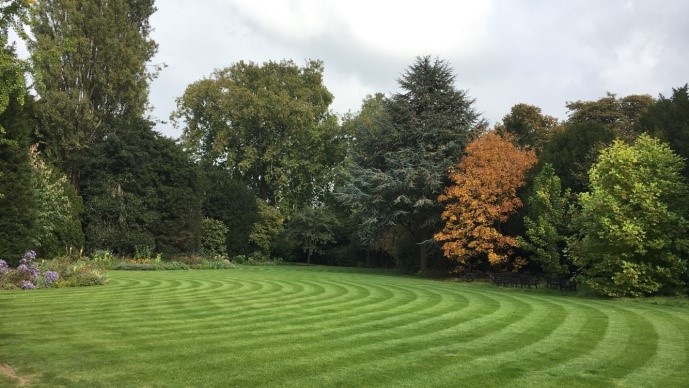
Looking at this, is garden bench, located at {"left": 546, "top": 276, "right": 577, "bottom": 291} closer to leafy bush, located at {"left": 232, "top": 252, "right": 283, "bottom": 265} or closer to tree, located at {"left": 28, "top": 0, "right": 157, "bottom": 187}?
leafy bush, located at {"left": 232, "top": 252, "right": 283, "bottom": 265}

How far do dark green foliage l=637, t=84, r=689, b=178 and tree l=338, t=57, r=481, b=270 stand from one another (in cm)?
957

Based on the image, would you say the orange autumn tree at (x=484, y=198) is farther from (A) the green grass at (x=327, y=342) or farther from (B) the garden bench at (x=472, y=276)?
(A) the green grass at (x=327, y=342)

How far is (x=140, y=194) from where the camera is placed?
3491 cm

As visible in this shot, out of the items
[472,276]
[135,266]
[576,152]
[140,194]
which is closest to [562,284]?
[472,276]

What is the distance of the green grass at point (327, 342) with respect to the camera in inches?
246

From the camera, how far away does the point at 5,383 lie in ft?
18.6

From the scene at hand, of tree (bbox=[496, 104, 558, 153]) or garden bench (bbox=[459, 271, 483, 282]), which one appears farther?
tree (bbox=[496, 104, 558, 153])

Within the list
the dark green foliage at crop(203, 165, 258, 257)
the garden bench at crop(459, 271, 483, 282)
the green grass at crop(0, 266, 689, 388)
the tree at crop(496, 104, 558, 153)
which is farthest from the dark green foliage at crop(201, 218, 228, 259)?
the green grass at crop(0, 266, 689, 388)

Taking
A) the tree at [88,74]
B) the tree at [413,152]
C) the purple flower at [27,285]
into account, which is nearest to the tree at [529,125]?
the tree at [413,152]

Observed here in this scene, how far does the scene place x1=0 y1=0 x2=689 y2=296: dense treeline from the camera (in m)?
18.6

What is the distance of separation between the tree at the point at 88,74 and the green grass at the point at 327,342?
21400 millimetres

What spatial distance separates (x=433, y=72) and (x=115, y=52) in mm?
21004

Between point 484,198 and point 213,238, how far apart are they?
23.4m

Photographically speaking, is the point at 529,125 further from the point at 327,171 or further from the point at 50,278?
the point at 50,278
